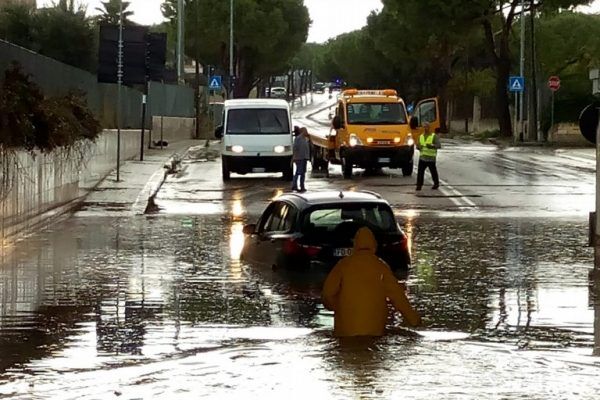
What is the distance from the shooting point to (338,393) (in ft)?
29.2

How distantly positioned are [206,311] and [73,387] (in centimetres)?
415

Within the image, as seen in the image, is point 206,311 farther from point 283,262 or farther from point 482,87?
point 482,87

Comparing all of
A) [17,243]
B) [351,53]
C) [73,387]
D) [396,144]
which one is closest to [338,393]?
[73,387]

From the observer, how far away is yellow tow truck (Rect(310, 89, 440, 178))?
36031mm

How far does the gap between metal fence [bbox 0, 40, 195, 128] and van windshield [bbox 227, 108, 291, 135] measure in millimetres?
3668

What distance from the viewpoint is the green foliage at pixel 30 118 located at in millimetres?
20641

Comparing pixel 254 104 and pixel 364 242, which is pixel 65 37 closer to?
pixel 254 104

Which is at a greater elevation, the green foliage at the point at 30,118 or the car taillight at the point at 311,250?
the green foliage at the point at 30,118

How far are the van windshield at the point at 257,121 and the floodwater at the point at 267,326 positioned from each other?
15317 millimetres

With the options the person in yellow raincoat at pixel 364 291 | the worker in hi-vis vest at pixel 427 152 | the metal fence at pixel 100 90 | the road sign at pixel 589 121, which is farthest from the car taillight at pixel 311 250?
the worker in hi-vis vest at pixel 427 152

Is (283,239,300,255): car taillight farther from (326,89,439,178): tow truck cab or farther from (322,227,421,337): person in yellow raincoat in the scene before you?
(326,89,439,178): tow truck cab

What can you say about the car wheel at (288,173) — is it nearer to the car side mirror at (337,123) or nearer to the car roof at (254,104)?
the car roof at (254,104)

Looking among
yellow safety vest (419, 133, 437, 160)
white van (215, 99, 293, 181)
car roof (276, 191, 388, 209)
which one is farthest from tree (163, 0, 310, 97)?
car roof (276, 191, 388, 209)

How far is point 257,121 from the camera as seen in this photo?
36.1 m
